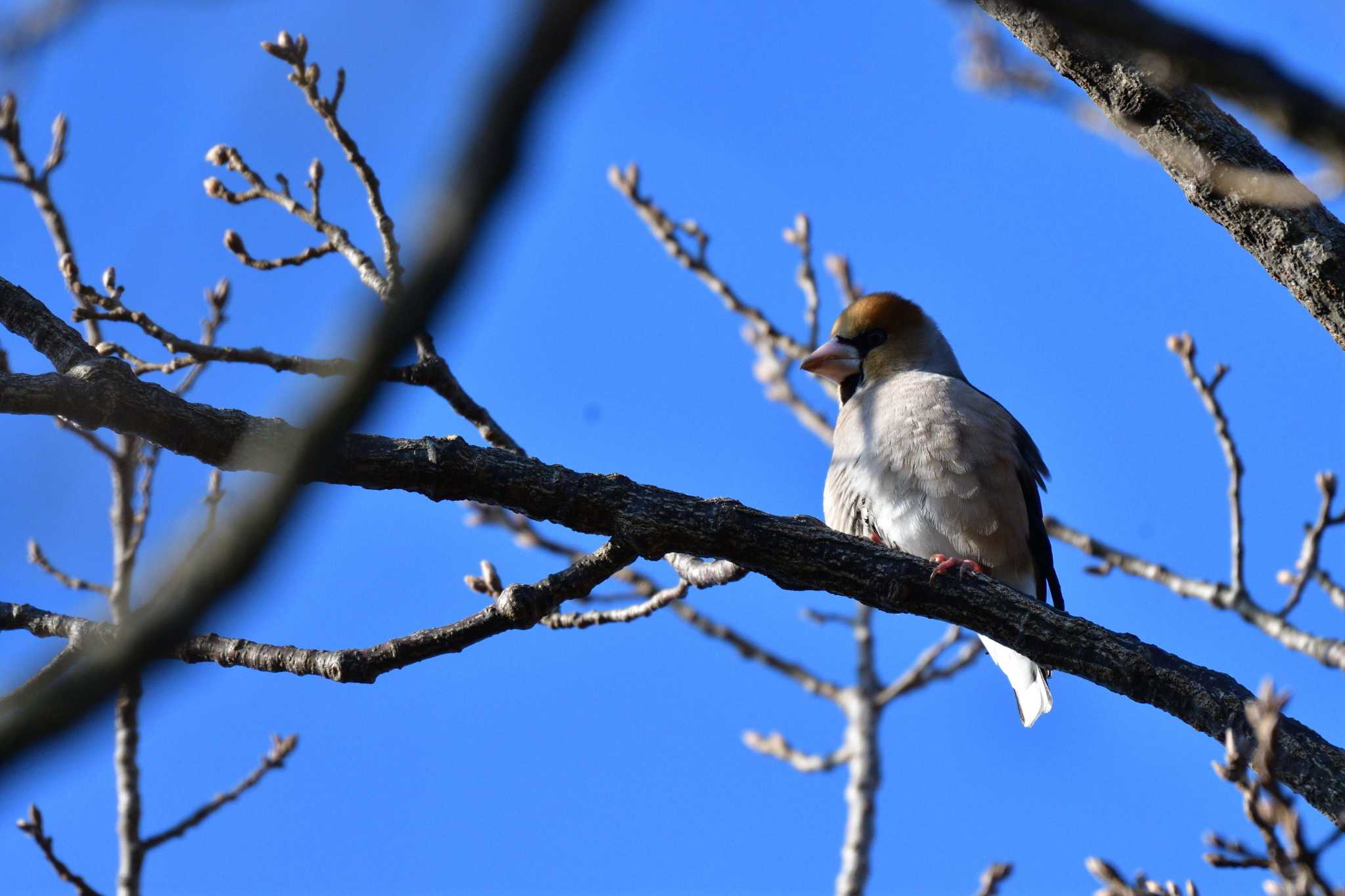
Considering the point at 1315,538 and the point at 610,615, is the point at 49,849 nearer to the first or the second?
the point at 610,615

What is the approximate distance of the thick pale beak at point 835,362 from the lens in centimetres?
586

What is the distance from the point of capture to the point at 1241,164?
2.92m

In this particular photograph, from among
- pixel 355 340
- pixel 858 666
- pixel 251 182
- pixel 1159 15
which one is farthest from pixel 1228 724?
pixel 858 666

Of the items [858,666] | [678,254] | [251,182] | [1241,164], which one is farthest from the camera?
[858,666]

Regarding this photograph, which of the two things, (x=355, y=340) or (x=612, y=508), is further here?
(x=612, y=508)

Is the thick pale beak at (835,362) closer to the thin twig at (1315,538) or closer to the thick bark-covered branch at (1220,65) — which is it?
the thin twig at (1315,538)

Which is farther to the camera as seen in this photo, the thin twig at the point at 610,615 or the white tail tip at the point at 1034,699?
the white tail tip at the point at 1034,699

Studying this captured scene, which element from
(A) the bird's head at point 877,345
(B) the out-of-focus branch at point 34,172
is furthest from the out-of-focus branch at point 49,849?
(A) the bird's head at point 877,345

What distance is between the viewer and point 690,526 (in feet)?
9.27

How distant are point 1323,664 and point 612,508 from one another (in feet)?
9.77

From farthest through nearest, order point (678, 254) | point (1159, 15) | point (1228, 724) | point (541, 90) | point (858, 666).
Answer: point (858, 666) < point (678, 254) < point (1228, 724) < point (1159, 15) < point (541, 90)

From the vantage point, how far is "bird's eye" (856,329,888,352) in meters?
5.87

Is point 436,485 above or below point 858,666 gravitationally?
below

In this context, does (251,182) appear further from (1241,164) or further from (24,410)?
(1241,164)
